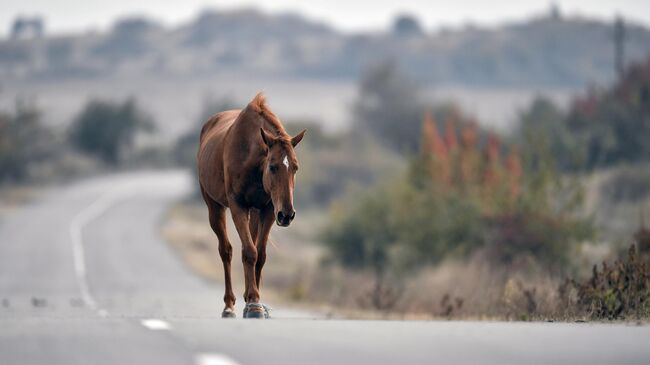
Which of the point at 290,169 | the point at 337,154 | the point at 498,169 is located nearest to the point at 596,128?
the point at 498,169

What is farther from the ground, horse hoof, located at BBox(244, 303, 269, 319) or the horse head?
the horse head

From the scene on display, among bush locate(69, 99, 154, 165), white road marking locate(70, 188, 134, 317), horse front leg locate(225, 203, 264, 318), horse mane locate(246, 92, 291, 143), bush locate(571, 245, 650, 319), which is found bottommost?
bush locate(69, 99, 154, 165)

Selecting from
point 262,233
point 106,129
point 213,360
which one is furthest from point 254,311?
point 106,129

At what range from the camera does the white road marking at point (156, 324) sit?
9.41 metres

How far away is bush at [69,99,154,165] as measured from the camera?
113562mm

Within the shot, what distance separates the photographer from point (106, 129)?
4461 inches

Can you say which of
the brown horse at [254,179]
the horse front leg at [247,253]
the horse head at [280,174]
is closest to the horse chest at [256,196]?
the brown horse at [254,179]

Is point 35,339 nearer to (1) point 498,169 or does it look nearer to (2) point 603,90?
(1) point 498,169

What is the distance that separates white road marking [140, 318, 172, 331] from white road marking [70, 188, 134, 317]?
22.8 metres

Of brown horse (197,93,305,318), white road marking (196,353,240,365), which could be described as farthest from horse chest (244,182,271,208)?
white road marking (196,353,240,365)

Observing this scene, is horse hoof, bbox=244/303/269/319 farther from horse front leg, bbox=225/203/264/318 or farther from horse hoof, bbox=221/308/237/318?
horse hoof, bbox=221/308/237/318

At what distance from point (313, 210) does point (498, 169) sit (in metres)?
45.2

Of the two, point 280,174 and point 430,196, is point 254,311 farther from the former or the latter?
point 430,196

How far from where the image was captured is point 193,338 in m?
8.86
